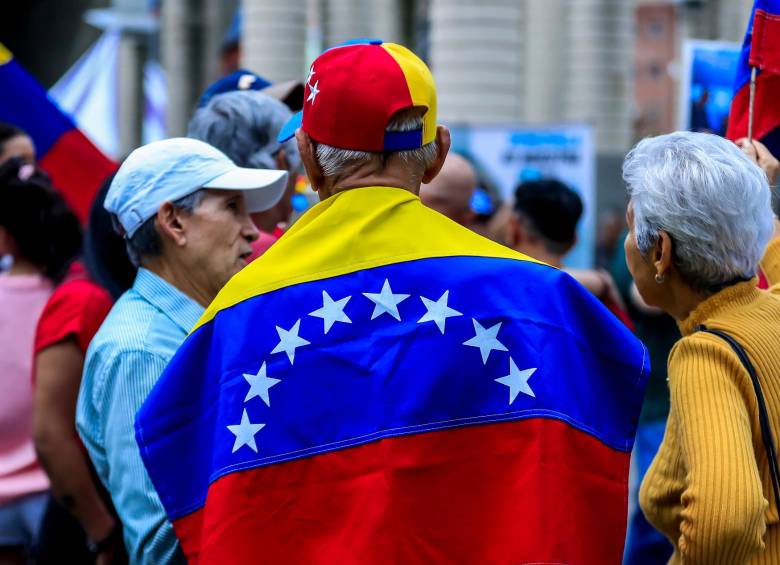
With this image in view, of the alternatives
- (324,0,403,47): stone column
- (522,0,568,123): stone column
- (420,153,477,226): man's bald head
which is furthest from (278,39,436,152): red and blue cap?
(324,0,403,47): stone column

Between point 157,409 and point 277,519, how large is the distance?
383mm

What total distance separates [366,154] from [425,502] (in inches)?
29.2

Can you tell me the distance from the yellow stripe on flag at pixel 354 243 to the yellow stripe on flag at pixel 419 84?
16cm

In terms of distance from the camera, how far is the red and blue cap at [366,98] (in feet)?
9.38

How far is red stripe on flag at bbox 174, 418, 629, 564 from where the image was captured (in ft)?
8.94

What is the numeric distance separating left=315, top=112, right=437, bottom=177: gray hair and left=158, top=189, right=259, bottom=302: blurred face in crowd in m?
0.75

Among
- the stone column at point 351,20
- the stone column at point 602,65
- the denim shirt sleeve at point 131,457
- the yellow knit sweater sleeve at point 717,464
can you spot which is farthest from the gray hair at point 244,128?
the stone column at point 351,20

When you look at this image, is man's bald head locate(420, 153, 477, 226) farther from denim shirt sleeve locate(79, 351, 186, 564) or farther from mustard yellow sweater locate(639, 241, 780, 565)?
mustard yellow sweater locate(639, 241, 780, 565)

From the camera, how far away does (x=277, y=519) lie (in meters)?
2.76

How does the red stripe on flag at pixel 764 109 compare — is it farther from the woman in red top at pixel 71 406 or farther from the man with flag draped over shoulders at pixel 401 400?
the woman in red top at pixel 71 406

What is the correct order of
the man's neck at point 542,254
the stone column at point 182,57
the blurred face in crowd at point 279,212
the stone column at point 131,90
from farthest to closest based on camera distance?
the stone column at point 131,90
the stone column at point 182,57
the man's neck at point 542,254
the blurred face in crowd at point 279,212

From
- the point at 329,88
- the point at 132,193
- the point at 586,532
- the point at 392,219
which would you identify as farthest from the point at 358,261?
the point at 132,193

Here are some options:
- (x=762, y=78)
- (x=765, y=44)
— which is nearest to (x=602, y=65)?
(x=762, y=78)

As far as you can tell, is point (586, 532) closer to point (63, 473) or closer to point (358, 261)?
point (358, 261)
